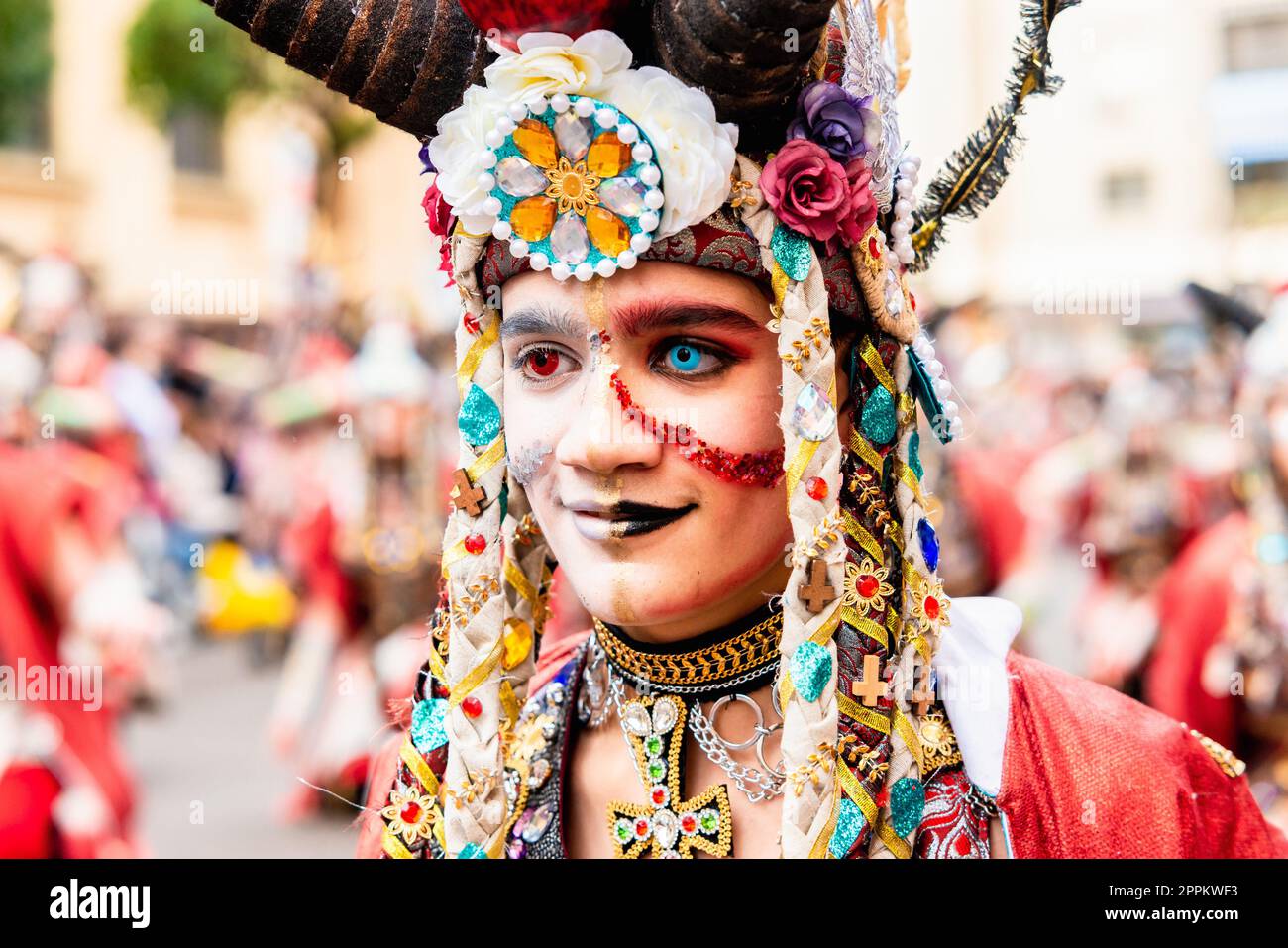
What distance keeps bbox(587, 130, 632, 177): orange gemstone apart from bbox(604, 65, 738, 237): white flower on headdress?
0.13 feet

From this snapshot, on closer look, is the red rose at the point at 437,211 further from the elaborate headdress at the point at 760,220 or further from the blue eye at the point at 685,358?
the blue eye at the point at 685,358

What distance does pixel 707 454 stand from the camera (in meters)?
1.81

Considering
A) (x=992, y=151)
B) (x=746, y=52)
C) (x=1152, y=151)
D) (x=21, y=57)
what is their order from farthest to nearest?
(x=1152, y=151) < (x=21, y=57) < (x=992, y=151) < (x=746, y=52)

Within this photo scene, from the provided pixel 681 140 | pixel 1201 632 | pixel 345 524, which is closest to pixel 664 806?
pixel 681 140

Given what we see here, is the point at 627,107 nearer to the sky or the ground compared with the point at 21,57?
nearer to the ground

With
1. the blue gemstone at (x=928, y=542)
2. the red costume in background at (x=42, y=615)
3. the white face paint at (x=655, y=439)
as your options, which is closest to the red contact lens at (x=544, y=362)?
the white face paint at (x=655, y=439)

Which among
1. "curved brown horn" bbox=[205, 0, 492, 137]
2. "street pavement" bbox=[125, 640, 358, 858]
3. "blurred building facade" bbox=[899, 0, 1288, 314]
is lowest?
"street pavement" bbox=[125, 640, 358, 858]

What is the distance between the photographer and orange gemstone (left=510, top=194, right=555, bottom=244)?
184 centimetres

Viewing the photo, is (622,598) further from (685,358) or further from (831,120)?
(831,120)

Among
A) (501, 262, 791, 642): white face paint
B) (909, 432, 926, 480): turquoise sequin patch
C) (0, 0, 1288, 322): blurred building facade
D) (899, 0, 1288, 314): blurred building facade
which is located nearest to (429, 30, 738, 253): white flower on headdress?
(501, 262, 791, 642): white face paint

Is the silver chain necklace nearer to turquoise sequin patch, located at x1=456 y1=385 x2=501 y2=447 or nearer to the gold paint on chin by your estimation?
→ the gold paint on chin

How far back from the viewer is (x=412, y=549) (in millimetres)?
6922

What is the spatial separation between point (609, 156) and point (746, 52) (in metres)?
0.23

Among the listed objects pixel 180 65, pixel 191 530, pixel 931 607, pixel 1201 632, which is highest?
pixel 180 65
